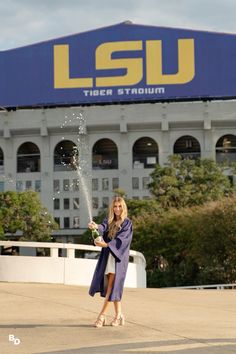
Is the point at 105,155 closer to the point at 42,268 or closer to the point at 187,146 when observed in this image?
the point at 187,146

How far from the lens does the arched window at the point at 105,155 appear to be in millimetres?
90250

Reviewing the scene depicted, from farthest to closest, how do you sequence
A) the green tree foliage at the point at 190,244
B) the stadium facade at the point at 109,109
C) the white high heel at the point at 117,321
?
the stadium facade at the point at 109,109, the green tree foliage at the point at 190,244, the white high heel at the point at 117,321

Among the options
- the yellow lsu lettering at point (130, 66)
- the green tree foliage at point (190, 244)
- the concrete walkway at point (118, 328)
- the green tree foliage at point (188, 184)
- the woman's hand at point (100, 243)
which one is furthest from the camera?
the yellow lsu lettering at point (130, 66)

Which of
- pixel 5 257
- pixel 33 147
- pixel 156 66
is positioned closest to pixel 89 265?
pixel 5 257

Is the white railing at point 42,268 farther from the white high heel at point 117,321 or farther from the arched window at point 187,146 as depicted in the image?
the arched window at point 187,146

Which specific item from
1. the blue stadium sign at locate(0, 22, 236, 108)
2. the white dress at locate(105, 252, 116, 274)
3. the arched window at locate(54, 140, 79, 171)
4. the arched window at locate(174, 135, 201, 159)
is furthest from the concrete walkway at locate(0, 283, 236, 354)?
the arched window at locate(174, 135, 201, 159)

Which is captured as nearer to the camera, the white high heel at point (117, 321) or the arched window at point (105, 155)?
the white high heel at point (117, 321)

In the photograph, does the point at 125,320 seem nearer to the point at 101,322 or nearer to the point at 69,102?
the point at 101,322

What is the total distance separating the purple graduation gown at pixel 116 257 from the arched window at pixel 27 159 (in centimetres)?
8356

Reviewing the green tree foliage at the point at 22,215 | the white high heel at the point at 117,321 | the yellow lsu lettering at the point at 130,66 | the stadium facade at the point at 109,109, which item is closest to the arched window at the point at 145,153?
the stadium facade at the point at 109,109

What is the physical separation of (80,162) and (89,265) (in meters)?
71.2

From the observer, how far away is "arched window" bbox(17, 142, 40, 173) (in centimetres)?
9206

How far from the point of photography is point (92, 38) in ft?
282

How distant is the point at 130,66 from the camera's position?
8281cm
